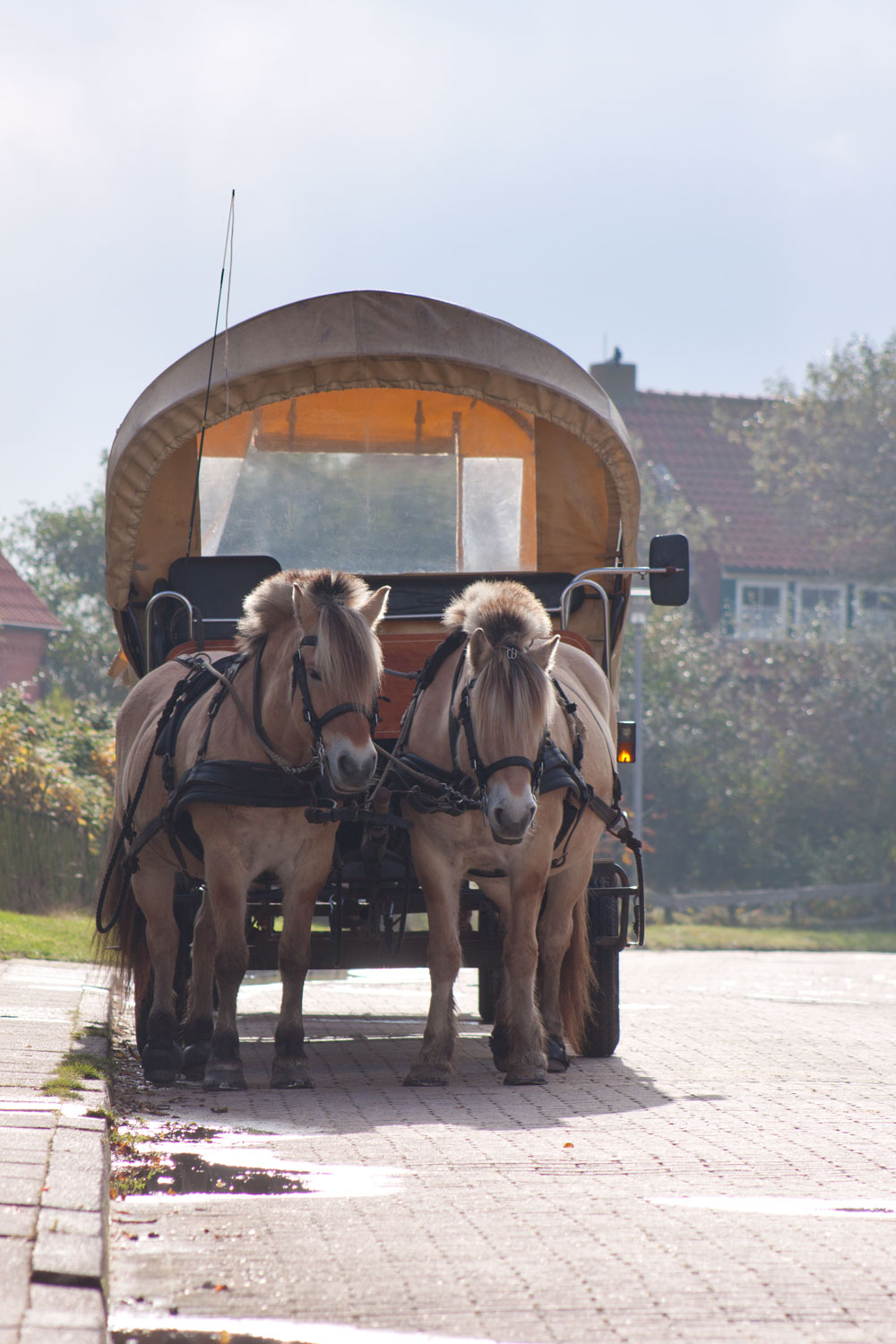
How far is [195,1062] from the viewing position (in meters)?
7.38

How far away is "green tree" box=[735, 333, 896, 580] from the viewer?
36.3 meters

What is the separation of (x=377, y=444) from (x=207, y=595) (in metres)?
1.30

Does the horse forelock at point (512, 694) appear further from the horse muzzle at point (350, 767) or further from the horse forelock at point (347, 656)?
the horse muzzle at point (350, 767)

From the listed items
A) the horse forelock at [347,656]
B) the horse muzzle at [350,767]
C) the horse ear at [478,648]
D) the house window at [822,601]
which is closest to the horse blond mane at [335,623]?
the horse forelock at [347,656]

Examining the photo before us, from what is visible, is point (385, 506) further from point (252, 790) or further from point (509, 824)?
point (509, 824)

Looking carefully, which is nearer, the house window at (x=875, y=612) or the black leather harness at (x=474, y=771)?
the black leather harness at (x=474, y=771)

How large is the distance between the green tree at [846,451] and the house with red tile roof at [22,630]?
17.1 m

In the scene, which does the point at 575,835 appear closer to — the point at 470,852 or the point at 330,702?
the point at 470,852

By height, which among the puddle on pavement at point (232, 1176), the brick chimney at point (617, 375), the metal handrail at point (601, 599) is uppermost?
the brick chimney at point (617, 375)

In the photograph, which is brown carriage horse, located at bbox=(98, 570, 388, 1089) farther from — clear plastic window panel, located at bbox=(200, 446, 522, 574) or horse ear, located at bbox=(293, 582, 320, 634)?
clear plastic window panel, located at bbox=(200, 446, 522, 574)

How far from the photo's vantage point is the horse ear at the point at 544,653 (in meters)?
7.05

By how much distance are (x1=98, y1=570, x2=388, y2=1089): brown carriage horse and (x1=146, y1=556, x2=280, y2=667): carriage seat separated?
0.98m

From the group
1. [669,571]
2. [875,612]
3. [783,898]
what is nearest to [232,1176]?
[669,571]

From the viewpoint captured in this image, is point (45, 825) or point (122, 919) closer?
point (122, 919)
